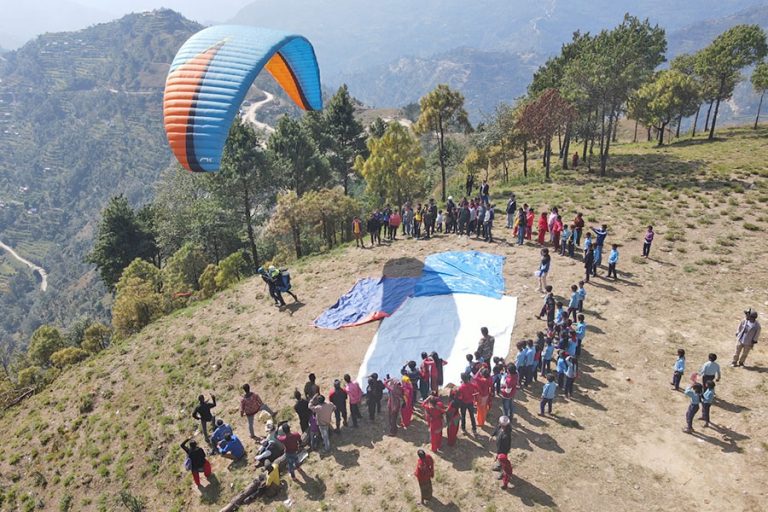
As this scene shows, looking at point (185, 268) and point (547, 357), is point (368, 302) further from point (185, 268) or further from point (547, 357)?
point (185, 268)

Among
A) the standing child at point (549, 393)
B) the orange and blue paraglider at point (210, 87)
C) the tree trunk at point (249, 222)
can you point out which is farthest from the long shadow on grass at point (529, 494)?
the tree trunk at point (249, 222)

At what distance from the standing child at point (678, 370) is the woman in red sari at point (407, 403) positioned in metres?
7.01

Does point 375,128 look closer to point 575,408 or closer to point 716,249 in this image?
point 716,249

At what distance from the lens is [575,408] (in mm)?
12398

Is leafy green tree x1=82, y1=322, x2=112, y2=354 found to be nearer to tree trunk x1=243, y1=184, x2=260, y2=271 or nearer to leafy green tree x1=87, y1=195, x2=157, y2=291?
leafy green tree x1=87, y1=195, x2=157, y2=291

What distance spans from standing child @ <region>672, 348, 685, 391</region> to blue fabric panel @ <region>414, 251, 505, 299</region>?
6321mm

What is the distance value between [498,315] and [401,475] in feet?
23.8

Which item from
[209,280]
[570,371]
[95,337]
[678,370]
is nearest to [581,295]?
[678,370]

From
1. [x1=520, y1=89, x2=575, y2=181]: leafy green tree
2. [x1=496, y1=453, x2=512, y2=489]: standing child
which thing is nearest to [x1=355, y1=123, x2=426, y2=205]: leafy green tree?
[x1=520, y1=89, x2=575, y2=181]: leafy green tree

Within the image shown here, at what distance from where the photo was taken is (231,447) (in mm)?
12508

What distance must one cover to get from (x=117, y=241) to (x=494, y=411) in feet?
132

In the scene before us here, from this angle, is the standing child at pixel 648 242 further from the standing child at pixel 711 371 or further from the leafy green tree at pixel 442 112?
the leafy green tree at pixel 442 112

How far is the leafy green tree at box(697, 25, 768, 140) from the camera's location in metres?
41.9

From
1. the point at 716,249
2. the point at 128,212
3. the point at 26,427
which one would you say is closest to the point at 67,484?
the point at 26,427
